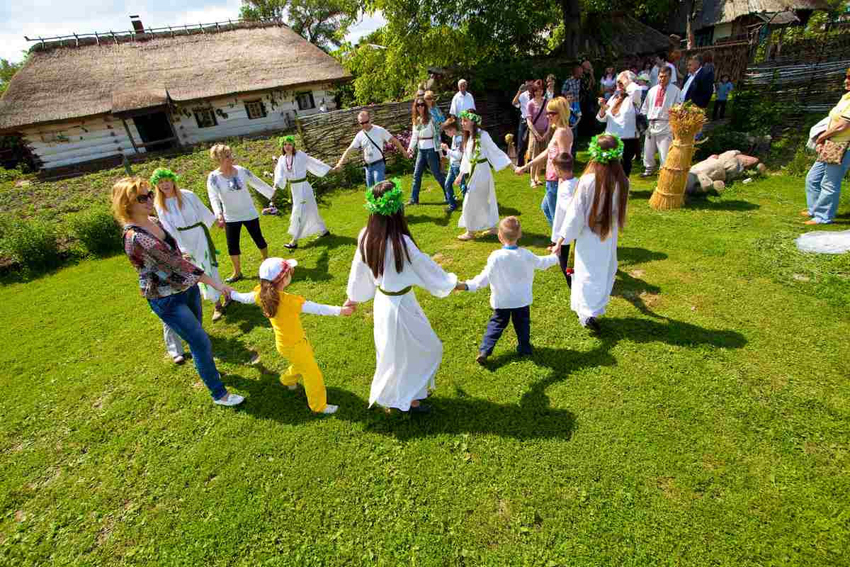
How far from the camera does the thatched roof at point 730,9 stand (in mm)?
23075

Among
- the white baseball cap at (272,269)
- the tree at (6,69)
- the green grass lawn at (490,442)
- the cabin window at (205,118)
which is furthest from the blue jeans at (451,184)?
the tree at (6,69)

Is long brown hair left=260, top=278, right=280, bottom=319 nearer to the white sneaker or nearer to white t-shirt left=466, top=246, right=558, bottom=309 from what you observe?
the white sneaker

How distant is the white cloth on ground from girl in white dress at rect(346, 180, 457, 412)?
13.0ft

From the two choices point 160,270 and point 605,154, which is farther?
point 605,154

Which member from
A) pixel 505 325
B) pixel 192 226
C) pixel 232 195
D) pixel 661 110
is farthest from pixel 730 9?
pixel 192 226

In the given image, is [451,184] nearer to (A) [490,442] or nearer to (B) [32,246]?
(A) [490,442]

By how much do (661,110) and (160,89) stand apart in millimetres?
22605

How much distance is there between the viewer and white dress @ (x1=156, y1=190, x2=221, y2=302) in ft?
18.6

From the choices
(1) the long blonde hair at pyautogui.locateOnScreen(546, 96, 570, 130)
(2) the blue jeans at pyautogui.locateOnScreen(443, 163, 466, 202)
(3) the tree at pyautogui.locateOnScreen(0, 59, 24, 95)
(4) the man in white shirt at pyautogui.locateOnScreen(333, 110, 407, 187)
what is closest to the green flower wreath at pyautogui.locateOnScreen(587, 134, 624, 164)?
(1) the long blonde hair at pyautogui.locateOnScreen(546, 96, 570, 130)

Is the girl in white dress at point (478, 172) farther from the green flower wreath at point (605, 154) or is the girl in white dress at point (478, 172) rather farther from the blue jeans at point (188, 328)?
the blue jeans at point (188, 328)

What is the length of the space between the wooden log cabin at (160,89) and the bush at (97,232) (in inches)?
534

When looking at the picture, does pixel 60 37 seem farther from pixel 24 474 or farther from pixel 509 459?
pixel 509 459

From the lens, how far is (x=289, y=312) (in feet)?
12.6

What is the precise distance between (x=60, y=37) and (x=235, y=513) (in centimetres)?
2841
